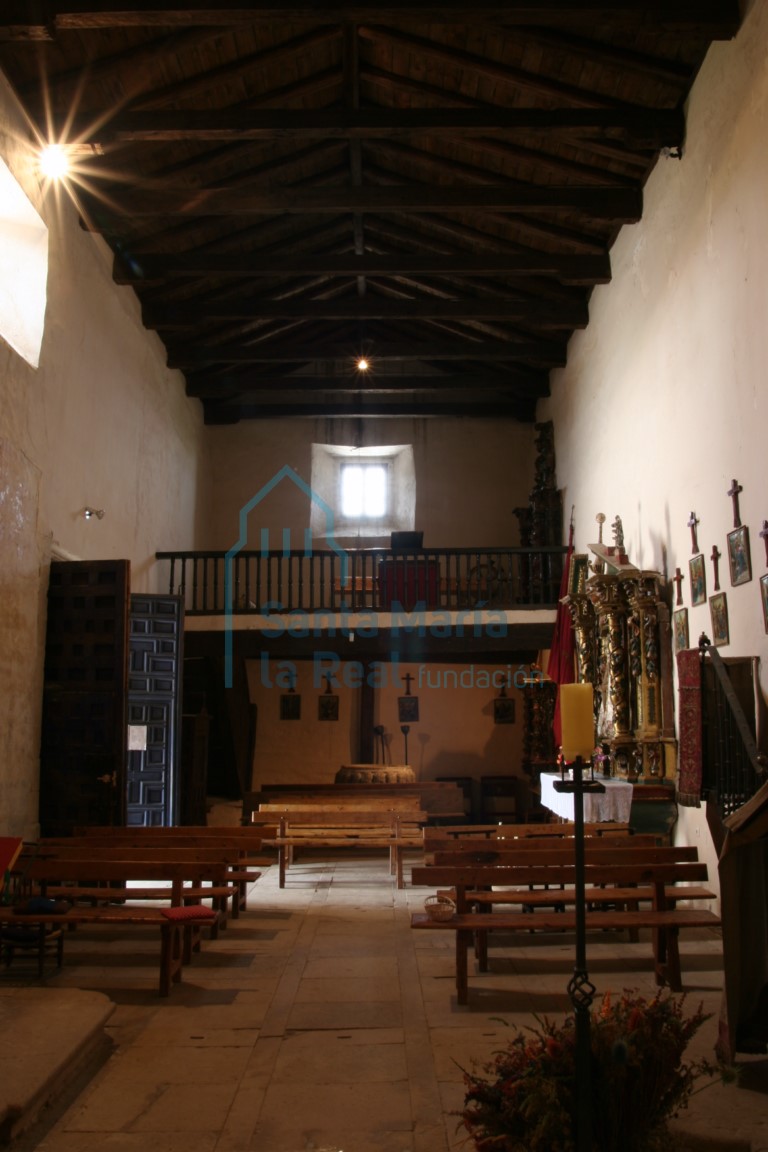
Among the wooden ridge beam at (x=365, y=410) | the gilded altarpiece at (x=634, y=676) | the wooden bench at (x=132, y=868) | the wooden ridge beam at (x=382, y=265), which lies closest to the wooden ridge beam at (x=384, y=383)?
the wooden ridge beam at (x=365, y=410)

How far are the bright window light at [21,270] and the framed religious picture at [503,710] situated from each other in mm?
9484

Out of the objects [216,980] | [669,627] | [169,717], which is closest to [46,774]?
[169,717]

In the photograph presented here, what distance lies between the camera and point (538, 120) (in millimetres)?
8109

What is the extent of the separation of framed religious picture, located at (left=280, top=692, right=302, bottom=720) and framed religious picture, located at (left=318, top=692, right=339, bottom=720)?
0.33 meters

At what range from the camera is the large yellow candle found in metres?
2.90

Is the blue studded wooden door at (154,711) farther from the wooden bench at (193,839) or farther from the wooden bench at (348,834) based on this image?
the wooden bench at (193,839)

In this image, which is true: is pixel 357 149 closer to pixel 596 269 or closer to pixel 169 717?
pixel 596 269

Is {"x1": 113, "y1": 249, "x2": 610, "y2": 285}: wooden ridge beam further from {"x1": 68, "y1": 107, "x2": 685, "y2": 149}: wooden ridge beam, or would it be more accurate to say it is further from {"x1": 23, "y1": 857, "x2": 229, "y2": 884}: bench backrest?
{"x1": 23, "y1": 857, "x2": 229, "y2": 884}: bench backrest

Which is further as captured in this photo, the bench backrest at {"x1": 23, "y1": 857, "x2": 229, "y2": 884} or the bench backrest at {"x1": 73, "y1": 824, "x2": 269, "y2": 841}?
the bench backrest at {"x1": 73, "y1": 824, "x2": 269, "y2": 841}

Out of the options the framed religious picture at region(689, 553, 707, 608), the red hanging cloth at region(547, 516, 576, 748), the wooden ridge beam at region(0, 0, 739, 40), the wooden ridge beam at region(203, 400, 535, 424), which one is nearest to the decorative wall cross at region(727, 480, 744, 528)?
the framed religious picture at region(689, 553, 707, 608)

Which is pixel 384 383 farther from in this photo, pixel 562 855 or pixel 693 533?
pixel 562 855

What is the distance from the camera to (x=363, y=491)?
16047 millimetres

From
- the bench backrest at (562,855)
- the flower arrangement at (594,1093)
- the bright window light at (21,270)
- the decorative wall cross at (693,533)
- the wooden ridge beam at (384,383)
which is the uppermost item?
the wooden ridge beam at (384,383)

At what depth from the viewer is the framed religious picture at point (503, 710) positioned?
15203 mm
